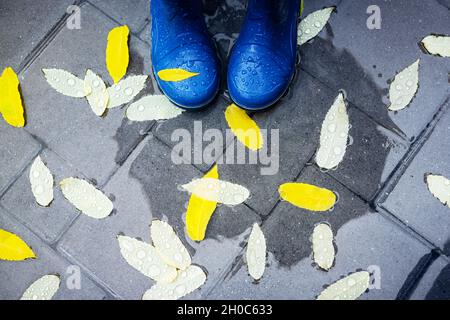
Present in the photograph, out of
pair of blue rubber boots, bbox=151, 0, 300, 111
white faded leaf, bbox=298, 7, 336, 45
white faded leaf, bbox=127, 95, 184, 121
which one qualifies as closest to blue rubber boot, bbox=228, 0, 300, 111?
pair of blue rubber boots, bbox=151, 0, 300, 111

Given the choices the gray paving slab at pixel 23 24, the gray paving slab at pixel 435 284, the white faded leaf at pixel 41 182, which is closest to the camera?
the gray paving slab at pixel 435 284

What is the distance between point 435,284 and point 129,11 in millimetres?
1391

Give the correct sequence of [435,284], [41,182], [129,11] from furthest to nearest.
A: [129,11], [41,182], [435,284]

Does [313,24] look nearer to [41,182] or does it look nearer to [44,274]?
[41,182]

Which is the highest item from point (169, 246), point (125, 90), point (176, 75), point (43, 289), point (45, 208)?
point (176, 75)

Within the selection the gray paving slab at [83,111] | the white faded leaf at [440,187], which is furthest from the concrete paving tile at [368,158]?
the gray paving slab at [83,111]

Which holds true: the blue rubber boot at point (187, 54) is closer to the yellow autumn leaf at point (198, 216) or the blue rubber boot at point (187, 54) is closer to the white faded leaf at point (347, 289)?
the yellow autumn leaf at point (198, 216)

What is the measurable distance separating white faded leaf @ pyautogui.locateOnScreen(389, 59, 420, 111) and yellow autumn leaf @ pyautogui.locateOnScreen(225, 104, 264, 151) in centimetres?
46

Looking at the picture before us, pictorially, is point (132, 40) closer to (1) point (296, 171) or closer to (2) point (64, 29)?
(2) point (64, 29)

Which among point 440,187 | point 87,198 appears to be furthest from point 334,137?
point 87,198

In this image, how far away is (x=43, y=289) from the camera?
5.30 ft

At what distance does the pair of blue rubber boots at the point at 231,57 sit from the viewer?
1.58m

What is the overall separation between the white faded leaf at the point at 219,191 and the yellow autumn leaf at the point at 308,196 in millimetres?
135
